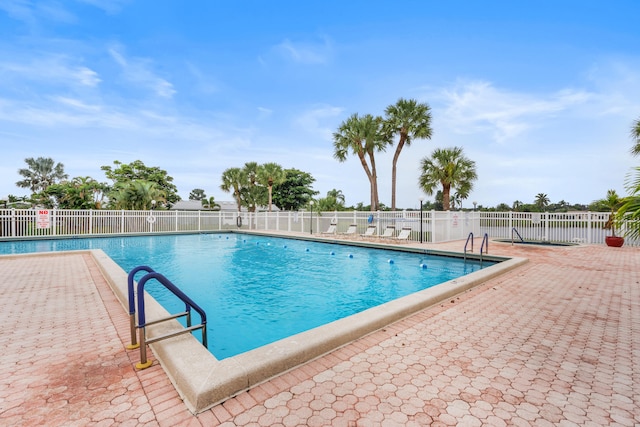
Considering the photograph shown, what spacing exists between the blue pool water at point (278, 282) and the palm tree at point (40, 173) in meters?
55.7

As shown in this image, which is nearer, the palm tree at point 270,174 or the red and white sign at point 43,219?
the red and white sign at point 43,219

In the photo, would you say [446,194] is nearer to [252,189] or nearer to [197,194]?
[252,189]

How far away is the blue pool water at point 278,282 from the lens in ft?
16.5

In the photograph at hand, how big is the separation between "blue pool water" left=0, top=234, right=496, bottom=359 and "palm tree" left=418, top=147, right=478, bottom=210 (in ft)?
35.0

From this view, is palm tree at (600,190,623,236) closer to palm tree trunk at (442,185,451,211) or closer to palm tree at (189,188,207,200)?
palm tree trunk at (442,185,451,211)

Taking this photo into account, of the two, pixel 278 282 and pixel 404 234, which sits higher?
pixel 404 234

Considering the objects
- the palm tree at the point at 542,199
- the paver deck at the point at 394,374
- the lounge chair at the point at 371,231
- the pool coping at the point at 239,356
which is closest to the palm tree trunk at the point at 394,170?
the lounge chair at the point at 371,231

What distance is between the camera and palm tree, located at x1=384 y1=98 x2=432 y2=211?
22078 millimetres

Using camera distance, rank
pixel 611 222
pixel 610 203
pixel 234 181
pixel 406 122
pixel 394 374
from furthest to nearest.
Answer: pixel 234 181, pixel 406 122, pixel 610 203, pixel 611 222, pixel 394 374

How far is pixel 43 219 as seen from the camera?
16.3m

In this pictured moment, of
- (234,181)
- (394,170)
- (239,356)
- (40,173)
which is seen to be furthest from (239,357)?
(40,173)

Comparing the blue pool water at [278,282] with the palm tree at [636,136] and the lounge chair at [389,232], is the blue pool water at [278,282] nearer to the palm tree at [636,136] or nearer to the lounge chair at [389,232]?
the lounge chair at [389,232]

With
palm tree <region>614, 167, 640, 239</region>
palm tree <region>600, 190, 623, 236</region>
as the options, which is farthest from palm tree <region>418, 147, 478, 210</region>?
palm tree <region>614, 167, 640, 239</region>

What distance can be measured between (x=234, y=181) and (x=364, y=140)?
1959 centimetres
